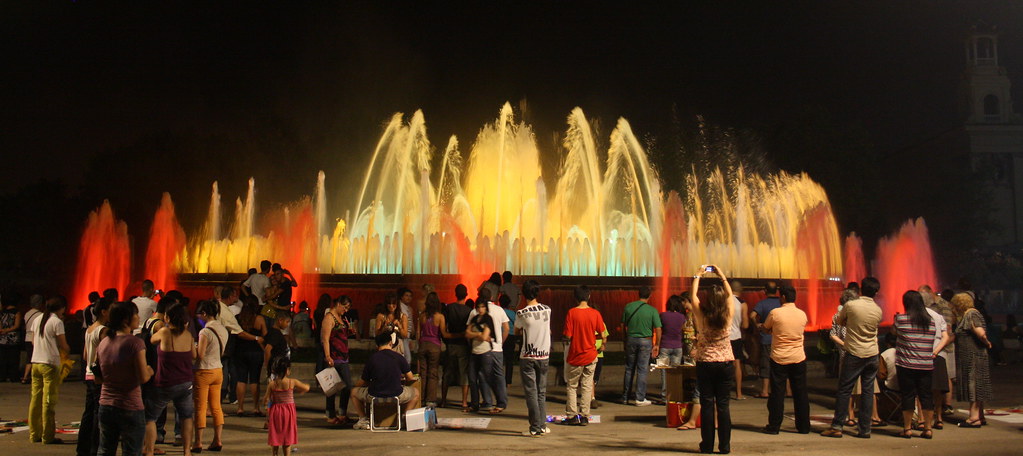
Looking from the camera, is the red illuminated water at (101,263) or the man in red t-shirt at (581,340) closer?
the man in red t-shirt at (581,340)

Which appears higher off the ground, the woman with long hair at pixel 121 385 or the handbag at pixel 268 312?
the handbag at pixel 268 312

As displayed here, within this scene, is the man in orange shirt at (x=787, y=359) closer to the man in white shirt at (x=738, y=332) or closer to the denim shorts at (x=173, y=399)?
the man in white shirt at (x=738, y=332)

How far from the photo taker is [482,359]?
1239 centimetres

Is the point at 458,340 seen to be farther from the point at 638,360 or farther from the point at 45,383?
the point at 45,383

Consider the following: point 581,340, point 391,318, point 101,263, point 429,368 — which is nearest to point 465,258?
point 429,368

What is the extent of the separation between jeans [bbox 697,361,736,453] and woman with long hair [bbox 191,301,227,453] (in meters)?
5.03

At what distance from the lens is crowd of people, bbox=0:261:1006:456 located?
27.9 feet

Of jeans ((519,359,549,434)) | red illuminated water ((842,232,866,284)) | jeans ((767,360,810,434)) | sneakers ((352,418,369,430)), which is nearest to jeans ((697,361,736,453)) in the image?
jeans ((767,360,810,434))

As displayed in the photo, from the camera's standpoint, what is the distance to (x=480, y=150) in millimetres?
34594

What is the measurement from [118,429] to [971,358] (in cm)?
990

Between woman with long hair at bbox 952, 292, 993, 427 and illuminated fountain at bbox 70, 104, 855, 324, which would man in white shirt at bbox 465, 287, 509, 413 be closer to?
woman with long hair at bbox 952, 292, 993, 427

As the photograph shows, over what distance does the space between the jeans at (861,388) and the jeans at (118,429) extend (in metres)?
7.54

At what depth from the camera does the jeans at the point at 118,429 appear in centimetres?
769

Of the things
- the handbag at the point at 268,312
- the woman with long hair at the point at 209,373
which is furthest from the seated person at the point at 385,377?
the handbag at the point at 268,312
